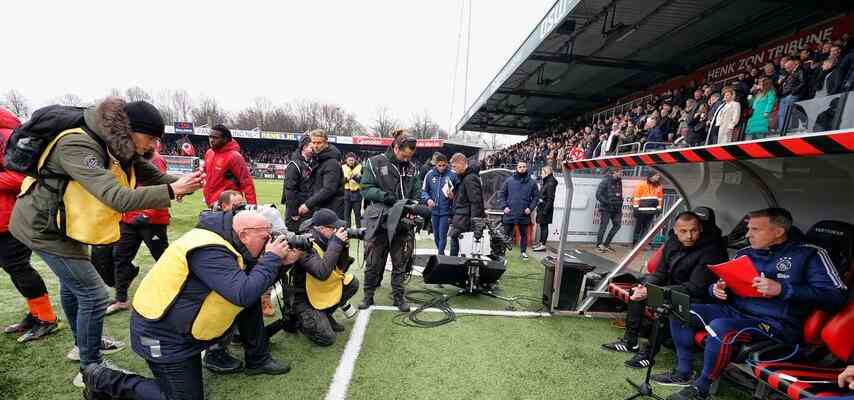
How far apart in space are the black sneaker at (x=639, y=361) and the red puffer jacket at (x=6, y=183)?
5.03m

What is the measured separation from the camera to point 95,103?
6.88 feet

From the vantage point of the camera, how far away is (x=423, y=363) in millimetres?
2898

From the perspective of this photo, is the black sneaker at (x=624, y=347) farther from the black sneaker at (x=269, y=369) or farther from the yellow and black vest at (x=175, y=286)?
the yellow and black vest at (x=175, y=286)

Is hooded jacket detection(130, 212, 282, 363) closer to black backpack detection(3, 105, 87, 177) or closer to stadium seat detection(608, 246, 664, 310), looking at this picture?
black backpack detection(3, 105, 87, 177)

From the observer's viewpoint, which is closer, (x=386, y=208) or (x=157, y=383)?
(x=157, y=383)

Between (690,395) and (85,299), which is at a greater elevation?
(85,299)

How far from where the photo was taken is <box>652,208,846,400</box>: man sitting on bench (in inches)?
93.4

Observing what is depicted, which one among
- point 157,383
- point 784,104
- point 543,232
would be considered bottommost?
point 157,383

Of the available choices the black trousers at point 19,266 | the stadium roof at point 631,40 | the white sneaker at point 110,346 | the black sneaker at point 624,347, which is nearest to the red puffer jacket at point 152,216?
the black trousers at point 19,266

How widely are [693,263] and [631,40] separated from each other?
9351mm

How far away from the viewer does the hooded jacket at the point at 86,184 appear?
1.93 m

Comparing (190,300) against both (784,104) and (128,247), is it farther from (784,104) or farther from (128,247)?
(784,104)

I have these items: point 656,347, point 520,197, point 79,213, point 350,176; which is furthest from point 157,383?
point 350,176

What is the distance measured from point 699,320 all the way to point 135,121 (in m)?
4.02
